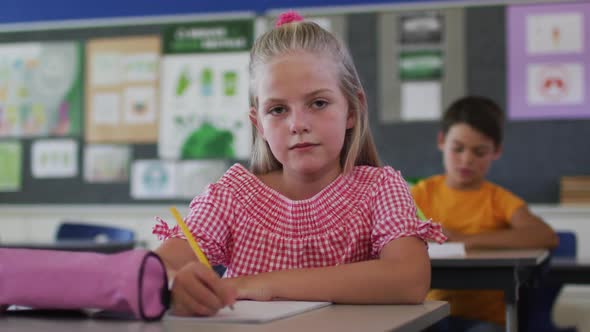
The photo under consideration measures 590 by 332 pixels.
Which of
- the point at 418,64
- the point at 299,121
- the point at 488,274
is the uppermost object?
the point at 418,64

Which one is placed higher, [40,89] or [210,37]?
[210,37]

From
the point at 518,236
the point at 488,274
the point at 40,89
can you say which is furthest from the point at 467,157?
the point at 40,89

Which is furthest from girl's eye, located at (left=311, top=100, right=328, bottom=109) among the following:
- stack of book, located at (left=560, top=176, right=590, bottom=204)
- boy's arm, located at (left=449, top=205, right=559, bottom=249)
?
stack of book, located at (left=560, top=176, right=590, bottom=204)

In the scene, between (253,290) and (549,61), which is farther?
(549,61)

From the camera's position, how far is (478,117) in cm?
288

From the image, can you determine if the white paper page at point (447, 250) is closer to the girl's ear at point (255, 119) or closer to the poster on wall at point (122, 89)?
the girl's ear at point (255, 119)

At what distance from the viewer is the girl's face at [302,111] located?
53.7 inches

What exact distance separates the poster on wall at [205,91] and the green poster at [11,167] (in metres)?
0.91

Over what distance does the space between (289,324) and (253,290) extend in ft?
0.91

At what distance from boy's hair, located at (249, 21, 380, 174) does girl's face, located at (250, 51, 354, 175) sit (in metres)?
0.02

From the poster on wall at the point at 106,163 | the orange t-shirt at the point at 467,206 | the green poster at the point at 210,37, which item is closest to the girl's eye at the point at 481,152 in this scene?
the orange t-shirt at the point at 467,206

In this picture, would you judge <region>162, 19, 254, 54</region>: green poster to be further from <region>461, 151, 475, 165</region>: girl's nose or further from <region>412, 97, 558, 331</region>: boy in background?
<region>461, 151, 475, 165</region>: girl's nose

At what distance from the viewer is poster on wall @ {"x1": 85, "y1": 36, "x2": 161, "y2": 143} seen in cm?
491

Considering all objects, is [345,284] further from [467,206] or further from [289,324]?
[467,206]
